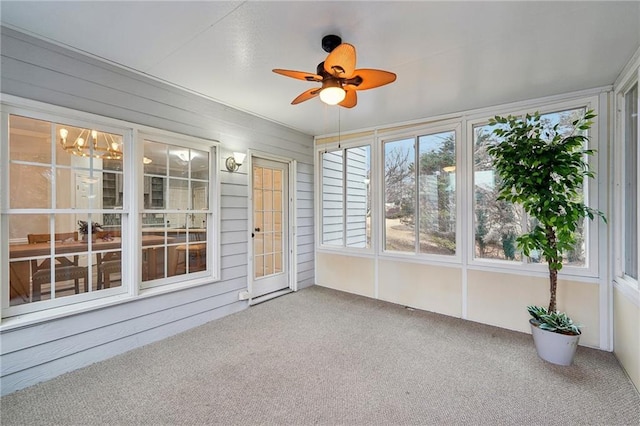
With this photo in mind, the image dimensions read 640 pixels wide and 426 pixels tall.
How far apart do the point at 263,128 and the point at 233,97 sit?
0.82 m

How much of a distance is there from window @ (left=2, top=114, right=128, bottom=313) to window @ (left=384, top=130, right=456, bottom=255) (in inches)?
134

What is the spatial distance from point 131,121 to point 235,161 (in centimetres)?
123

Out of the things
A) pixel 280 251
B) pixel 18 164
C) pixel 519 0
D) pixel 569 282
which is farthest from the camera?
pixel 280 251

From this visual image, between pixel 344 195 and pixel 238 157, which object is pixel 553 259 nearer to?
pixel 344 195

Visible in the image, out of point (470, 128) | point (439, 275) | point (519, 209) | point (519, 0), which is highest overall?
point (519, 0)

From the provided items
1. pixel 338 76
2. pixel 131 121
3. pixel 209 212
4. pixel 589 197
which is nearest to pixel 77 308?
pixel 209 212

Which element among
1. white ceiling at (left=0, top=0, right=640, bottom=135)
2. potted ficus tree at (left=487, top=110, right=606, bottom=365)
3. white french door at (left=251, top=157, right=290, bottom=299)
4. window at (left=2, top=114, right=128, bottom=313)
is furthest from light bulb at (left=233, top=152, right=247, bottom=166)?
potted ficus tree at (left=487, top=110, right=606, bottom=365)

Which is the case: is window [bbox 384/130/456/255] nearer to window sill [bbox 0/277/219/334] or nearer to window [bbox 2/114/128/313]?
window sill [bbox 0/277/219/334]

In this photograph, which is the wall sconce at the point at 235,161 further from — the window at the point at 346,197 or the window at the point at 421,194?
the window at the point at 421,194

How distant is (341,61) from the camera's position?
1.84 m

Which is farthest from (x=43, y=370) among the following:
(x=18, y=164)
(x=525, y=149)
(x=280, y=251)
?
(x=525, y=149)

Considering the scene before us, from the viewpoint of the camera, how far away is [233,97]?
10.9 ft

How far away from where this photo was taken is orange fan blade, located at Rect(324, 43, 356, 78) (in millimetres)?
1742

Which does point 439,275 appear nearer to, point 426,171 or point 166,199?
point 426,171
